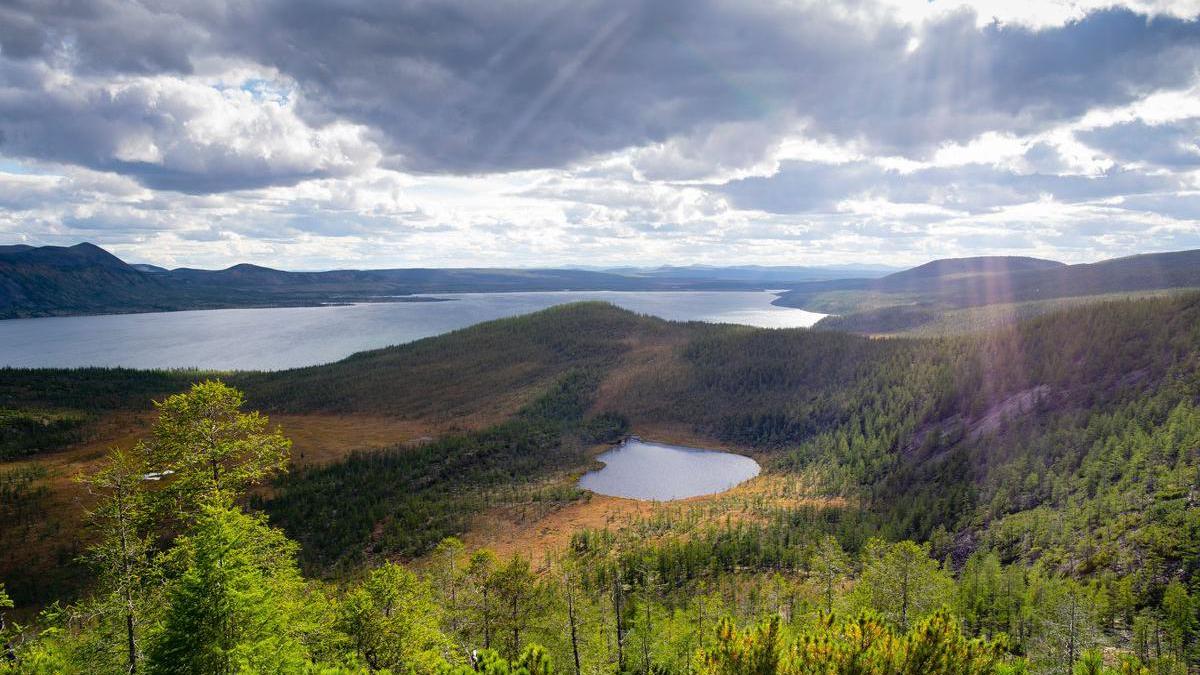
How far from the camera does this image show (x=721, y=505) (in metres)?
68.1

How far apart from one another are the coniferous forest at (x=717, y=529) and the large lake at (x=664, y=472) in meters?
4.48

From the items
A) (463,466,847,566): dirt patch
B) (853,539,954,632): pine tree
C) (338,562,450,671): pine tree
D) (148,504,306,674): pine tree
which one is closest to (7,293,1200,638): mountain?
(463,466,847,566): dirt patch

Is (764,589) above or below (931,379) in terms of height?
below

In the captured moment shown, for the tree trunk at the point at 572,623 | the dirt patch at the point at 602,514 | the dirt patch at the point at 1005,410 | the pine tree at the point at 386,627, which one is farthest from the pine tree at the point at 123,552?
the dirt patch at the point at 1005,410

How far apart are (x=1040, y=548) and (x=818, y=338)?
303 feet

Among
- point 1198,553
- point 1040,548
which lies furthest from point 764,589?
point 1198,553

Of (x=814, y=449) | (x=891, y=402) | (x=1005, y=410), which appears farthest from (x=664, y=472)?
(x=1005, y=410)

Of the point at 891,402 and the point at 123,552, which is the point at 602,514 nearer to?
the point at 891,402

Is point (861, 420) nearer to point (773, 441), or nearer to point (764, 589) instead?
point (773, 441)

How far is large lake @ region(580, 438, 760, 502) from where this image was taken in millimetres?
81312

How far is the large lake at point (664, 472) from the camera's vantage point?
81.3 m

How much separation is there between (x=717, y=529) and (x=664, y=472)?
33257 millimetres

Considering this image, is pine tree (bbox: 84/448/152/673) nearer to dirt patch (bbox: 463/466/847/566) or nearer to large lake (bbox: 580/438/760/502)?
Result: dirt patch (bbox: 463/466/847/566)

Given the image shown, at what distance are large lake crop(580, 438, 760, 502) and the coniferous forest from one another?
448 cm
